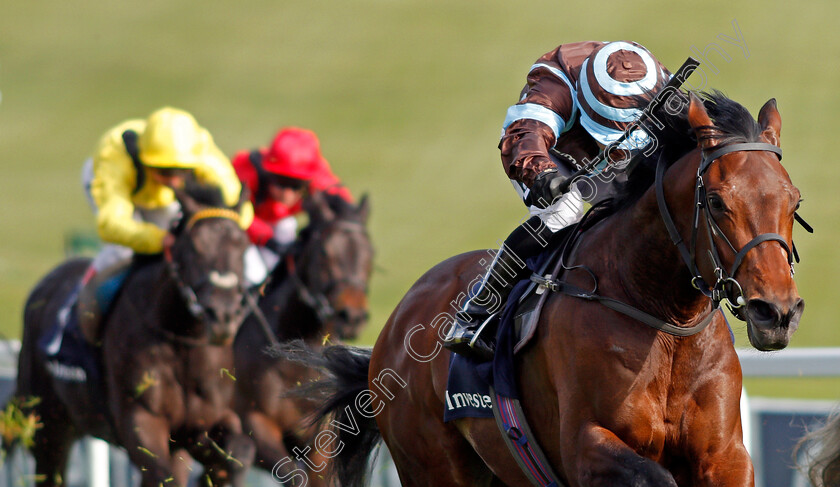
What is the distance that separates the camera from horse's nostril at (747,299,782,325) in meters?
2.69

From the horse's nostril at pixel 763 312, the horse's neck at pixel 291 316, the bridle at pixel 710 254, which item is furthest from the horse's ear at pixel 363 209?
the horse's nostril at pixel 763 312

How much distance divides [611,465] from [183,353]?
12.1 ft

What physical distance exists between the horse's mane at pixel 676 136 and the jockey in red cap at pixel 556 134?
0.27 feet

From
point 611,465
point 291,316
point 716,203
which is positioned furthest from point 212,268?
point 716,203

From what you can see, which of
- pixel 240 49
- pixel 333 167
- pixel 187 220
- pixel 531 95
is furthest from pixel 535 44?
pixel 531 95

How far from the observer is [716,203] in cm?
291

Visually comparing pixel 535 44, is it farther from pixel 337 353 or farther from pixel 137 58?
pixel 337 353

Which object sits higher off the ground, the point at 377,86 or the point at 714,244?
→ the point at 714,244

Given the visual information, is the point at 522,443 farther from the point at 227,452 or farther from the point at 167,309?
the point at 167,309

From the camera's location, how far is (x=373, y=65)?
3228 centimetres

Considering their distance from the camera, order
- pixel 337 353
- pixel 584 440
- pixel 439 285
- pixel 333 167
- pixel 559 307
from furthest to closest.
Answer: pixel 333 167
pixel 337 353
pixel 439 285
pixel 559 307
pixel 584 440

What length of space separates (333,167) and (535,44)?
24.0 feet

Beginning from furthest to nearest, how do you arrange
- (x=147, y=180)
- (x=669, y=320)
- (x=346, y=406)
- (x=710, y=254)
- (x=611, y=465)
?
(x=147, y=180), (x=346, y=406), (x=669, y=320), (x=611, y=465), (x=710, y=254)

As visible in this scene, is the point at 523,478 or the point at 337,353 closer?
the point at 523,478
